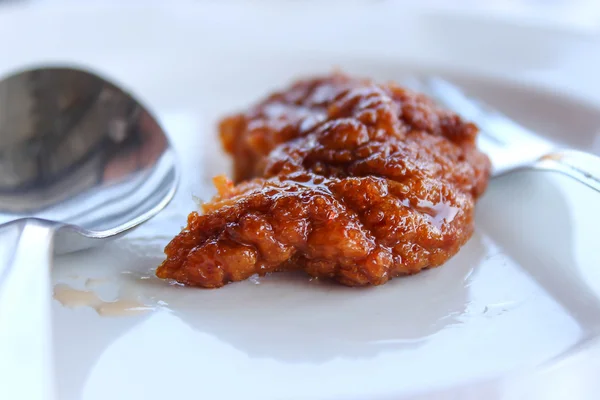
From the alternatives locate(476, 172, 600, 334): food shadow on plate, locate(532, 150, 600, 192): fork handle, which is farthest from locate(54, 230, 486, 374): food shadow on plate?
locate(532, 150, 600, 192): fork handle

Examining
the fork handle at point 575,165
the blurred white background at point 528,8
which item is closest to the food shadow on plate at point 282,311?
the fork handle at point 575,165

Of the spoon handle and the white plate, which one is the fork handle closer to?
the white plate

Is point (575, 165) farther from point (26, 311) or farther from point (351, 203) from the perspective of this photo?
point (26, 311)

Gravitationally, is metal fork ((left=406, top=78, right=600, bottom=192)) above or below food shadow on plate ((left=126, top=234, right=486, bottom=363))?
above

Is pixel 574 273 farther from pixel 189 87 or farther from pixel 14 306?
pixel 189 87

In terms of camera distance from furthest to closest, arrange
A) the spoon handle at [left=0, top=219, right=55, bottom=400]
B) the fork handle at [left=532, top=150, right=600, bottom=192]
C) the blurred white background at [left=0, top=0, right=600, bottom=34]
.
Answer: the blurred white background at [left=0, top=0, right=600, bottom=34]
the fork handle at [left=532, top=150, right=600, bottom=192]
the spoon handle at [left=0, top=219, right=55, bottom=400]

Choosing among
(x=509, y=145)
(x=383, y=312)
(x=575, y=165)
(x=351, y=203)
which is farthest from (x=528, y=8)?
(x=383, y=312)
